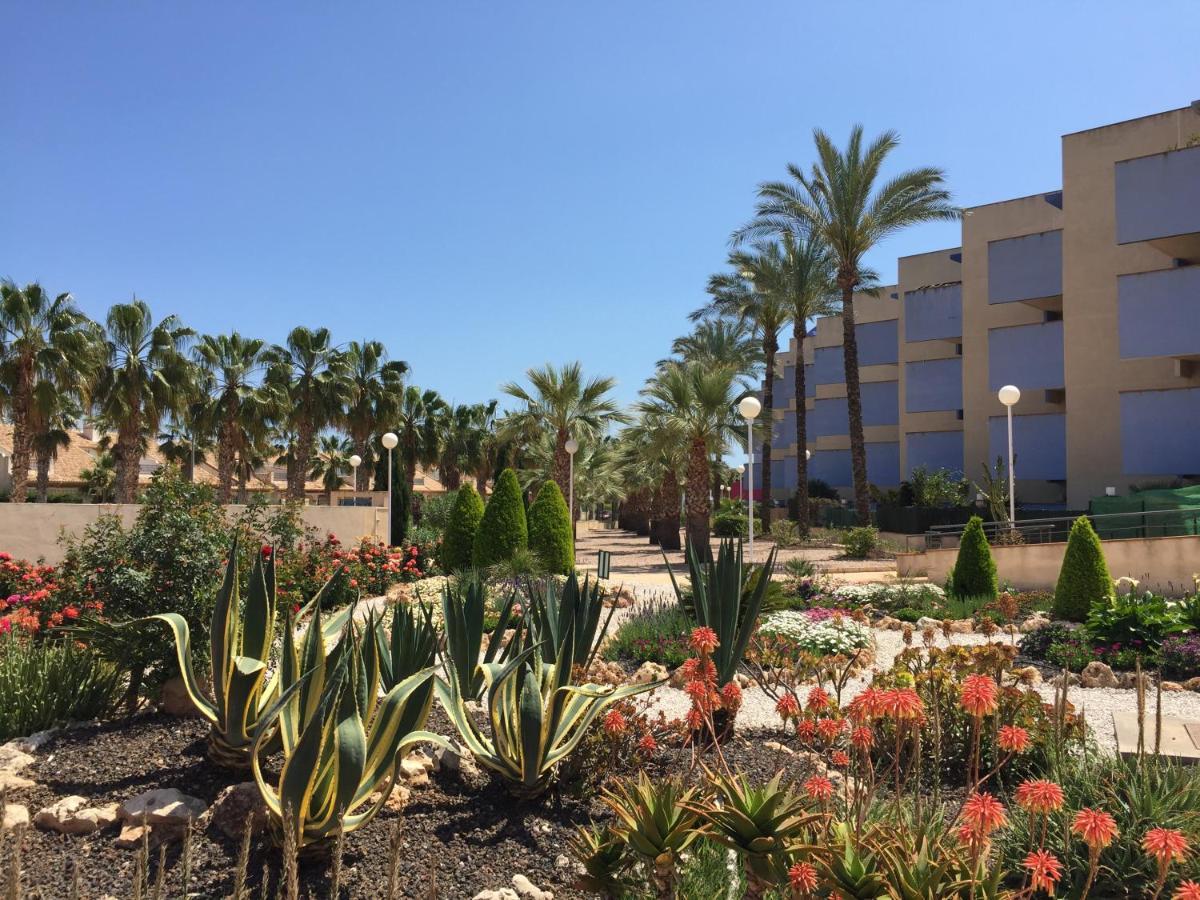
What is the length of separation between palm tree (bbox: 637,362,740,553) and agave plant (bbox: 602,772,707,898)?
70.1ft

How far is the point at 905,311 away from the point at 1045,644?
25.2 metres

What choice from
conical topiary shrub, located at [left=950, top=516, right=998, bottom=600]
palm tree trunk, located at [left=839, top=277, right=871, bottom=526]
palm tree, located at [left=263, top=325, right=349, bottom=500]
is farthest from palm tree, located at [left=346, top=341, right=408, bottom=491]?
conical topiary shrub, located at [left=950, top=516, right=998, bottom=600]

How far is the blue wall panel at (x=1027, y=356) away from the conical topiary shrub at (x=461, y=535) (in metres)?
16.6

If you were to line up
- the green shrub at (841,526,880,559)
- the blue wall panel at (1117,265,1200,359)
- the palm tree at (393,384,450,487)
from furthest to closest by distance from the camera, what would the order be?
1. the palm tree at (393,384,450,487)
2. the green shrub at (841,526,880,559)
3. the blue wall panel at (1117,265,1200,359)

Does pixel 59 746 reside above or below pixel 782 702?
below

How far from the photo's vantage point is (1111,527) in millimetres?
17891

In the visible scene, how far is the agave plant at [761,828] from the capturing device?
2748 mm

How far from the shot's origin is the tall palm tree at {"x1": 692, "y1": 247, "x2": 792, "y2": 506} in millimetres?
30672

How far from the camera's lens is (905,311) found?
33312mm

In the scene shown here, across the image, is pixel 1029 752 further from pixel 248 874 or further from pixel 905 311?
pixel 905 311

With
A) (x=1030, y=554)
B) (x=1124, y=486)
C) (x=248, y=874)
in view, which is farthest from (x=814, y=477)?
(x=248, y=874)

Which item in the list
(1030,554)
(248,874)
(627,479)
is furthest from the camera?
(627,479)

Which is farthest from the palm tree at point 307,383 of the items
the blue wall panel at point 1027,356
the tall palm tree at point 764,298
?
the blue wall panel at point 1027,356

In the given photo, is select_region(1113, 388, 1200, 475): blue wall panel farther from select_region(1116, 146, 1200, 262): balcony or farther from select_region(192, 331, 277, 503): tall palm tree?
select_region(192, 331, 277, 503): tall palm tree
